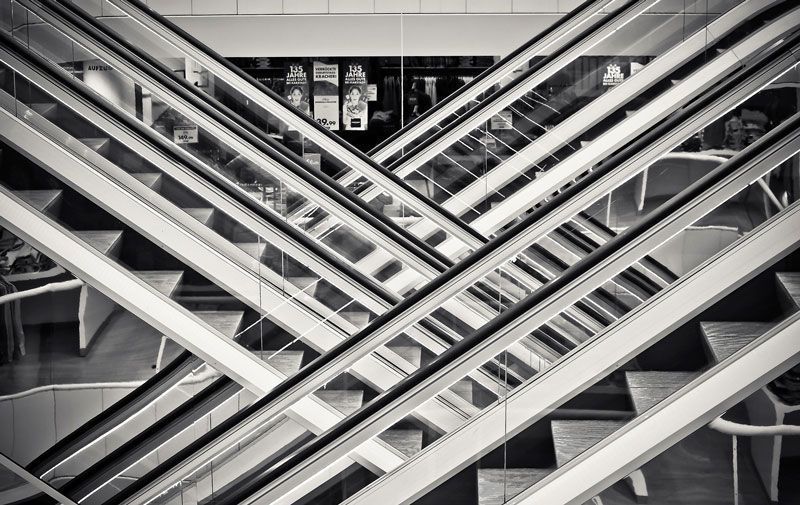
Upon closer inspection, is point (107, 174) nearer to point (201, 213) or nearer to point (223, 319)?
point (201, 213)

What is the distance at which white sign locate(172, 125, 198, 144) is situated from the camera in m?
4.39

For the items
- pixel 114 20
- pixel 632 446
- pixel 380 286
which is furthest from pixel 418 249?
pixel 114 20

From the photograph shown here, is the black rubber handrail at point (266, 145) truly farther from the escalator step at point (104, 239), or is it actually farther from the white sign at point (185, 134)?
the escalator step at point (104, 239)

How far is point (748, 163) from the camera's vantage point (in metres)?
2.46

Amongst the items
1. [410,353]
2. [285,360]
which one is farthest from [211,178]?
[410,353]

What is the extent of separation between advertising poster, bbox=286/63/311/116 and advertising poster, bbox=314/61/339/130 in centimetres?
9

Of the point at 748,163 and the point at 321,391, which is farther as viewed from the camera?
the point at 321,391

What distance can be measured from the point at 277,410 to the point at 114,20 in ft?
10.8

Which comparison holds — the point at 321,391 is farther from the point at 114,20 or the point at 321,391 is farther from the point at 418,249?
the point at 114,20

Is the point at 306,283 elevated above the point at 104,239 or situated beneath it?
situated beneath

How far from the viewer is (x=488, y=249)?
2.84 m

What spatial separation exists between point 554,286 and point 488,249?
0.35 metres

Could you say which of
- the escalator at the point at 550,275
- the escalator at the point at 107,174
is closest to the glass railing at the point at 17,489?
the escalator at the point at 107,174

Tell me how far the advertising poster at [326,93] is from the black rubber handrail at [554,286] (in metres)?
5.09
